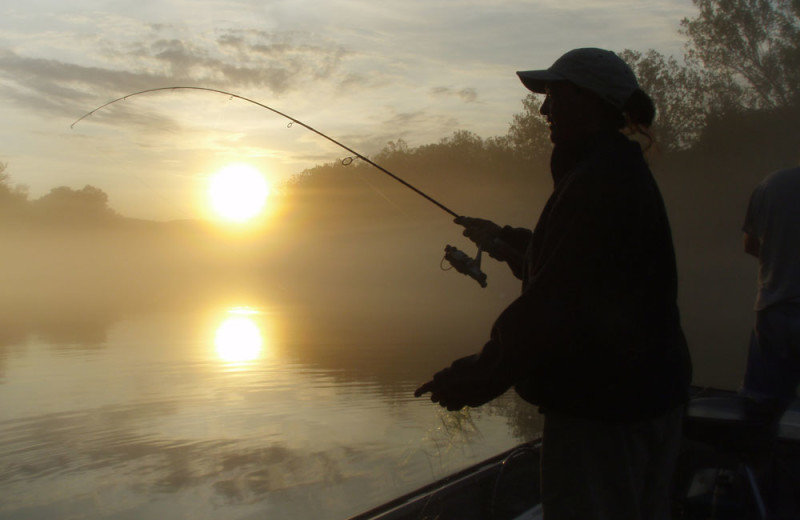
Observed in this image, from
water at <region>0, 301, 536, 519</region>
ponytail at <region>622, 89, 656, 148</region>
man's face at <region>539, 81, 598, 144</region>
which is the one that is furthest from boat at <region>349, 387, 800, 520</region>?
water at <region>0, 301, 536, 519</region>

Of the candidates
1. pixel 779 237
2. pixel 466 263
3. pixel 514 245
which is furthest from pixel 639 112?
pixel 779 237

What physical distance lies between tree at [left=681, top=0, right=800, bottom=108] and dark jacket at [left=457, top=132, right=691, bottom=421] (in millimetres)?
33422

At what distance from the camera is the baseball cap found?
6.43 ft

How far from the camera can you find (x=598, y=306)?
1796 mm

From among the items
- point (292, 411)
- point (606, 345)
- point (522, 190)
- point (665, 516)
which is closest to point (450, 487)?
point (665, 516)

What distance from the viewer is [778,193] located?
351 cm

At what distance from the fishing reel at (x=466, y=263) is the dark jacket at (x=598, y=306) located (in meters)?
1.21

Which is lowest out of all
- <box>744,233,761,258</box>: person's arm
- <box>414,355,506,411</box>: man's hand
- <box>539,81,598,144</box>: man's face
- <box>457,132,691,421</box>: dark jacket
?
<box>414,355,506,411</box>: man's hand

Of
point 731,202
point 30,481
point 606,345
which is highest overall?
point 731,202

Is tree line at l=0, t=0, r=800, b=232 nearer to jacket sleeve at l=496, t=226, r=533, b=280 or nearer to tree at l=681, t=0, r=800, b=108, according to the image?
tree at l=681, t=0, r=800, b=108

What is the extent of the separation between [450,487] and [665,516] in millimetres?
1899

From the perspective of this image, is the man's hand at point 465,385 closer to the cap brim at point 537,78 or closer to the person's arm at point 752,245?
the cap brim at point 537,78

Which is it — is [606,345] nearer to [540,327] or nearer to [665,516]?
[540,327]

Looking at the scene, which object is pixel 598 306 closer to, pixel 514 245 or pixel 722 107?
pixel 514 245
